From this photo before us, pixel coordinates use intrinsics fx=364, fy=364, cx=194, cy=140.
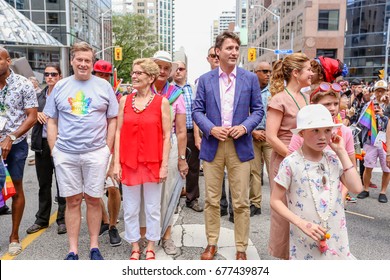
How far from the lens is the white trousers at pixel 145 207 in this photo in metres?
3.46

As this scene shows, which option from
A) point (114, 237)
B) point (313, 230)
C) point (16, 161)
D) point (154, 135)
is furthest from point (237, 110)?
point (16, 161)

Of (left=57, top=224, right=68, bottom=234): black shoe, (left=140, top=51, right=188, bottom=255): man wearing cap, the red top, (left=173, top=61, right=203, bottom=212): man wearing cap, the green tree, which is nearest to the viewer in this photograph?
the red top

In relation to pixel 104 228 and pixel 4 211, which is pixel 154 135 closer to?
pixel 104 228

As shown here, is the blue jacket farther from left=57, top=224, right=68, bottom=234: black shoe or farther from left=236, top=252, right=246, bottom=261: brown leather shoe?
left=57, top=224, right=68, bottom=234: black shoe

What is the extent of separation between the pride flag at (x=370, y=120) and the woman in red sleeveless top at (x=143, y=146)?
4253mm

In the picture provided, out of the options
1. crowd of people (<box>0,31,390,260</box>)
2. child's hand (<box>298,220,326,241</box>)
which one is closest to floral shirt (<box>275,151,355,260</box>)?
child's hand (<box>298,220,326,241</box>)

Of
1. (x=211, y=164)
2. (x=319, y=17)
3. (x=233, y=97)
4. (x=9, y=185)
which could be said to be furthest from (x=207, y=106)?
(x=319, y=17)

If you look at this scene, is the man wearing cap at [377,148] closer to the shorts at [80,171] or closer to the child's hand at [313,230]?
the child's hand at [313,230]

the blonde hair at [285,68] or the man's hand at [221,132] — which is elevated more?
the blonde hair at [285,68]

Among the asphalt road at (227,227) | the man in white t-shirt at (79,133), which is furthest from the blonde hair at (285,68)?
the asphalt road at (227,227)

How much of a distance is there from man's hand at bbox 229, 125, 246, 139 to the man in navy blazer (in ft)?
0.14

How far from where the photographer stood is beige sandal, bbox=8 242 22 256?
366 centimetres

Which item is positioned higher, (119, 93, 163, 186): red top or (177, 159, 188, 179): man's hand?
(119, 93, 163, 186): red top

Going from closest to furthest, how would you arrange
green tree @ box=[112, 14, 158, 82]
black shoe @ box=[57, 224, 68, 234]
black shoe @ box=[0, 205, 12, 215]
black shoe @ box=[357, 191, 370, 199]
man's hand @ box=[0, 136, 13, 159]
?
man's hand @ box=[0, 136, 13, 159], black shoe @ box=[57, 224, 68, 234], black shoe @ box=[0, 205, 12, 215], black shoe @ box=[357, 191, 370, 199], green tree @ box=[112, 14, 158, 82]
